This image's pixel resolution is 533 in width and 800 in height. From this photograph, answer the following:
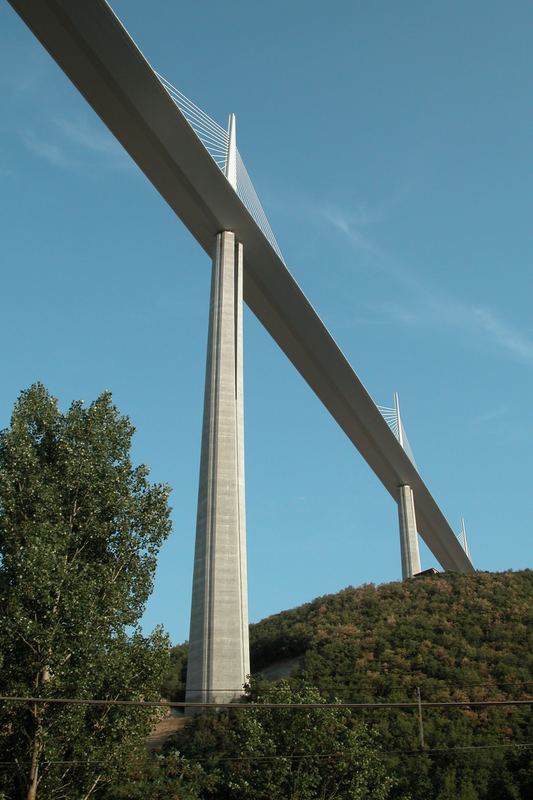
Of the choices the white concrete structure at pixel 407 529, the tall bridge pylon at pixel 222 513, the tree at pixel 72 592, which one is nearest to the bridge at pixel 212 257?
the tall bridge pylon at pixel 222 513

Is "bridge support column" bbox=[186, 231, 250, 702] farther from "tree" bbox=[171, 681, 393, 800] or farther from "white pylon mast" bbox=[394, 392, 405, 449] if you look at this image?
"white pylon mast" bbox=[394, 392, 405, 449]

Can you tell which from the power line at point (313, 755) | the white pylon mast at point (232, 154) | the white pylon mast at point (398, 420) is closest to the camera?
the power line at point (313, 755)

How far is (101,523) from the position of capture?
1581 cm

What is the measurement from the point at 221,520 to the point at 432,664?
872 cm

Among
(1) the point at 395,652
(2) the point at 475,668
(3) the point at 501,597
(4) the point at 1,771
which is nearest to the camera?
(4) the point at 1,771

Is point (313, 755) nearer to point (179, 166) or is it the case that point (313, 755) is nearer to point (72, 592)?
point (72, 592)

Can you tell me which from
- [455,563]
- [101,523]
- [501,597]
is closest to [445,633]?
[501,597]

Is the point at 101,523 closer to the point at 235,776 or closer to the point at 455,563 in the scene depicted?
the point at 235,776

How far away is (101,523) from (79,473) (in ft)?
3.61

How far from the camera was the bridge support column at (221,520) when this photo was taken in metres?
22.1

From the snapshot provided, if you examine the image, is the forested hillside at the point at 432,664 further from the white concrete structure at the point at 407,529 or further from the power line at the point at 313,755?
the white concrete structure at the point at 407,529

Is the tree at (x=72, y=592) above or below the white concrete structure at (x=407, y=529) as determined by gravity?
below

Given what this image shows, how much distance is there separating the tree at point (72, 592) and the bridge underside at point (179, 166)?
10711 millimetres

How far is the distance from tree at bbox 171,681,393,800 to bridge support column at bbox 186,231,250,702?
4.19 meters
